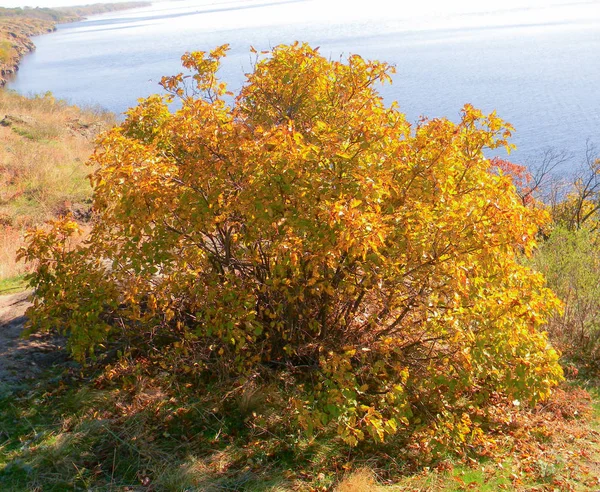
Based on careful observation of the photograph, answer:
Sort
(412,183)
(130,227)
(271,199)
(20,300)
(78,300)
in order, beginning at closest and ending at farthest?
(271,199) → (412,183) → (130,227) → (78,300) → (20,300)

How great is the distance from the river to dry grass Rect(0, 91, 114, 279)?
14.4ft

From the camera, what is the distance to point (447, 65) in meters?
42.3

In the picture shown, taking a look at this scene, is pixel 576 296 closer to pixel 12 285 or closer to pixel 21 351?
pixel 21 351

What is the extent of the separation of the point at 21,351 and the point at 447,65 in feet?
132

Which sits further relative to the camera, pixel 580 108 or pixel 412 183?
pixel 580 108

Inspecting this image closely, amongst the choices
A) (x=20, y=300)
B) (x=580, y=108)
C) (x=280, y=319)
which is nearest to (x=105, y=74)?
(x=580, y=108)

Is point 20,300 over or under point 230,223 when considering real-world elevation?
under

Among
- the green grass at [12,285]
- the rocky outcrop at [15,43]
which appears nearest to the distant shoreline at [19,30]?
the rocky outcrop at [15,43]

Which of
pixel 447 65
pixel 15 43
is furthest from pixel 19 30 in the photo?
pixel 447 65

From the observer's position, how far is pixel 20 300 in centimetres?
827

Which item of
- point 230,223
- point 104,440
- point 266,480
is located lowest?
point 266,480

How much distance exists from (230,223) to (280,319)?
1.28 metres

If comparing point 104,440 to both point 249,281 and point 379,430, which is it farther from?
point 379,430

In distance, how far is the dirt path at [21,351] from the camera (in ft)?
21.0
